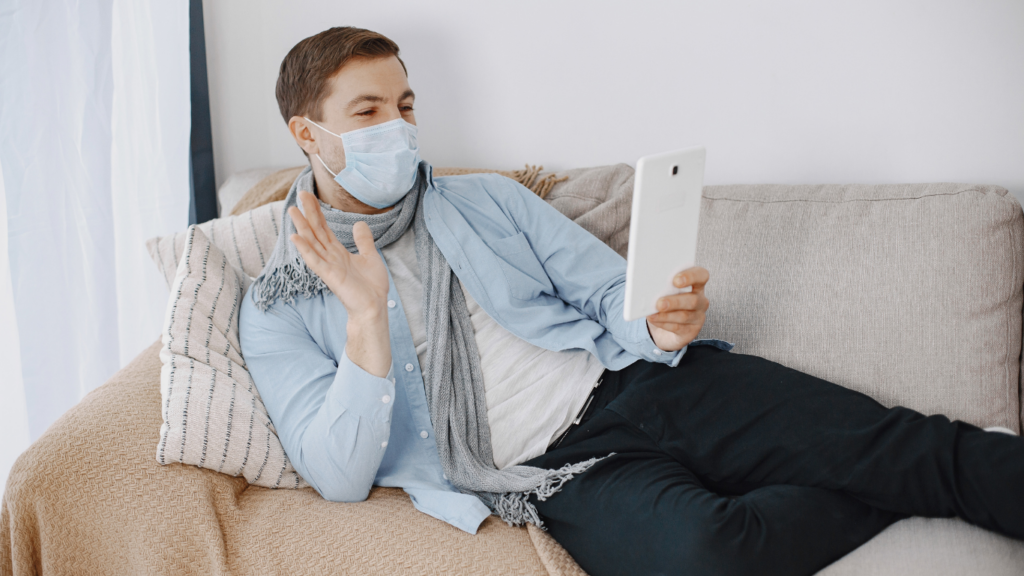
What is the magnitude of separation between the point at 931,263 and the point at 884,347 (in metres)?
0.17

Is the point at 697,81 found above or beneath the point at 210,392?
above

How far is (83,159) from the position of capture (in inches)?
60.7

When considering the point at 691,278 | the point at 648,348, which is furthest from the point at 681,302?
the point at 648,348

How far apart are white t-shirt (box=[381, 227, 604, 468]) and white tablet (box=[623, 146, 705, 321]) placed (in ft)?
1.03

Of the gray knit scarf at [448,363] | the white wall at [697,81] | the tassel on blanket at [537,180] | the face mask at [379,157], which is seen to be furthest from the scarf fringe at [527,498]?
the white wall at [697,81]

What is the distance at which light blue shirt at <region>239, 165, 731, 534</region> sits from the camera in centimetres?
109

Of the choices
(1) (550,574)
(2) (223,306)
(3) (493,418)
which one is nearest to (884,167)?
(3) (493,418)

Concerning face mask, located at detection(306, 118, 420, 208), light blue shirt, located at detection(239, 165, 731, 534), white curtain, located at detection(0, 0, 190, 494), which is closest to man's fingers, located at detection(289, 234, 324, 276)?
light blue shirt, located at detection(239, 165, 731, 534)

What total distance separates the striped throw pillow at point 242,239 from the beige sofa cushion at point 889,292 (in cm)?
100

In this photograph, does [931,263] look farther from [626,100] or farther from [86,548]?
[86,548]

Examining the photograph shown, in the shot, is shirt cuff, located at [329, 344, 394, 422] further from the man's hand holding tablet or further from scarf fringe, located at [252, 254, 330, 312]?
the man's hand holding tablet

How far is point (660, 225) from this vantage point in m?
0.94

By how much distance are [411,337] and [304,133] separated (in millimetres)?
476

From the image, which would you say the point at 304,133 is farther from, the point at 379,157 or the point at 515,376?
the point at 515,376
